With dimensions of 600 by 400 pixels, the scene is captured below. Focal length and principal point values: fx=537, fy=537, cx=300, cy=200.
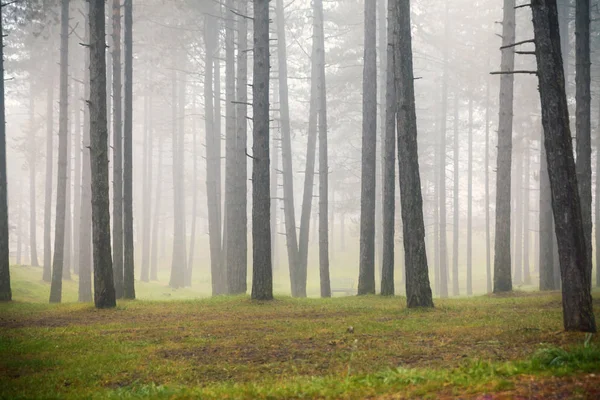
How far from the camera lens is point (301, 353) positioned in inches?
347

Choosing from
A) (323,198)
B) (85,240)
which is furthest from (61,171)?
(323,198)

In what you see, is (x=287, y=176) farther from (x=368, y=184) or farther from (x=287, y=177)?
(x=368, y=184)

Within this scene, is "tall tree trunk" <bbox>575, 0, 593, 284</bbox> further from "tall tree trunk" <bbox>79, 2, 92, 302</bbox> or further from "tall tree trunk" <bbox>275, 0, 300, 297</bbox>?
"tall tree trunk" <bbox>79, 2, 92, 302</bbox>

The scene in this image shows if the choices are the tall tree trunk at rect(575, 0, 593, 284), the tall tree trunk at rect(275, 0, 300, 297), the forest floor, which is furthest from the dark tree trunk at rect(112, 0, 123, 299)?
the tall tree trunk at rect(575, 0, 593, 284)

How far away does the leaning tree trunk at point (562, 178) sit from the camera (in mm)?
8758

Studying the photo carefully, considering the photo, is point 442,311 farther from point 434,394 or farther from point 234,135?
point 234,135

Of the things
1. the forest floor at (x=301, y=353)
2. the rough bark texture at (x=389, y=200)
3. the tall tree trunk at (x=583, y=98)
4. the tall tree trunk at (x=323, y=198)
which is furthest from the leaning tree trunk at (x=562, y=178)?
the tall tree trunk at (x=323, y=198)

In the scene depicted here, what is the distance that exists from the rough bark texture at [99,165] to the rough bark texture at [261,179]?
14.0ft

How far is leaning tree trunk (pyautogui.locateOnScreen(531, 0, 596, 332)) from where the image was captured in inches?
345

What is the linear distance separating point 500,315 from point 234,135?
1460 cm

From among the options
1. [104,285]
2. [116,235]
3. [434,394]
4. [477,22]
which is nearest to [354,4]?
[477,22]

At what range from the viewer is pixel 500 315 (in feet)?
40.1

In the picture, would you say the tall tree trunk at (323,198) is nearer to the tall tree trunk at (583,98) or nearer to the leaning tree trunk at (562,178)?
the tall tree trunk at (583,98)

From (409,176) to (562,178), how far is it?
513 cm
